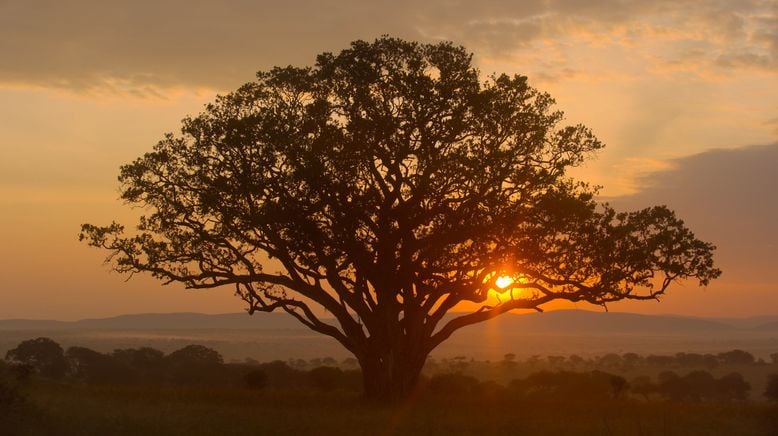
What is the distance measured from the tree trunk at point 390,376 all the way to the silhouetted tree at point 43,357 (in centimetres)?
4530

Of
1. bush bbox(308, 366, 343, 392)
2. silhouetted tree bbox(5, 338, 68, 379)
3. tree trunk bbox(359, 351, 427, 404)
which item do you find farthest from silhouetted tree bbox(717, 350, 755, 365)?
tree trunk bbox(359, 351, 427, 404)

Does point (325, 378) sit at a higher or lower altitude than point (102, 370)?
lower

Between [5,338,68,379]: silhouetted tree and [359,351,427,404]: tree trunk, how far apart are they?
45.3 meters

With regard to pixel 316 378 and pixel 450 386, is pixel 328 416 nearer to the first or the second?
pixel 450 386

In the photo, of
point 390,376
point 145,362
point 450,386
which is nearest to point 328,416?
point 390,376

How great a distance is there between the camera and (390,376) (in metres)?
33.7

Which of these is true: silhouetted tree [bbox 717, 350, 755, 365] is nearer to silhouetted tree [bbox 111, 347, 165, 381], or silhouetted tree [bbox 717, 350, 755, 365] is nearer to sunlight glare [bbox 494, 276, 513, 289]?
silhouetted tree [bbox 111, 347, 165, 381]

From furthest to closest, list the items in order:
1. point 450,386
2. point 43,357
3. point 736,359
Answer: point 736,359 → point 43,357 → point 450,386

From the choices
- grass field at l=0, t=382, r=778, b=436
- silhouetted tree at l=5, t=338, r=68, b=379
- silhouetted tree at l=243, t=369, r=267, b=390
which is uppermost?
silhouetted tree at l=5, t=338, r=68, b=379

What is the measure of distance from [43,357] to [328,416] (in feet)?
186

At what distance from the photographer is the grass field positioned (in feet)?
77.0

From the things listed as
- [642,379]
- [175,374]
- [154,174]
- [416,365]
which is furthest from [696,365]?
[154,174]

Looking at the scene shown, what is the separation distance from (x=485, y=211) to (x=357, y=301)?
6117mm

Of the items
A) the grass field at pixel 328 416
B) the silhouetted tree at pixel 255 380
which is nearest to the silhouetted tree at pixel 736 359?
the silhouetted tree at pixel 255 380
